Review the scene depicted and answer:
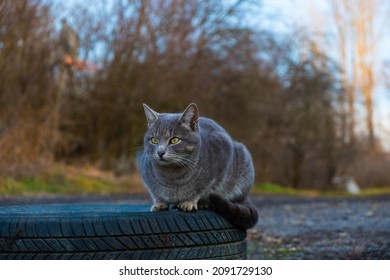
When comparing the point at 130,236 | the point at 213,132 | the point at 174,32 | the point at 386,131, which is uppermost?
the point at 174,32

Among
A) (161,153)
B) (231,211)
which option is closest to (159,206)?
(161,153)

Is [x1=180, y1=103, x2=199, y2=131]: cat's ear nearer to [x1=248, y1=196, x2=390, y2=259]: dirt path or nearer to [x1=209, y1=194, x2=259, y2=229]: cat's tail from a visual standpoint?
[x1=209, y1=194, x2=259, y2=229]: cat's tail

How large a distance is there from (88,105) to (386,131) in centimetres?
1719

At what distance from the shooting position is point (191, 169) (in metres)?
4.07

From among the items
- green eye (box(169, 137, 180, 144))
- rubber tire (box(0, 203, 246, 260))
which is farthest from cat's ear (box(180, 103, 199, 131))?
rubber tire (box(0, 203, 246, 260))

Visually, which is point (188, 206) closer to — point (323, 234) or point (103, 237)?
point (103, 237)

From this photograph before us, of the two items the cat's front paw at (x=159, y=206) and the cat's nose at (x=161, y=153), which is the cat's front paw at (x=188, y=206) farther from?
the cat's nose at (x=161, y=153)

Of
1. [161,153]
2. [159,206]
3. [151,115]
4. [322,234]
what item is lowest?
[322,234]

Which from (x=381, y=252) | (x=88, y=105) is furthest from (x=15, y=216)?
(x=88, y=105)

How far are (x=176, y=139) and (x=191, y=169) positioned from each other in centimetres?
23

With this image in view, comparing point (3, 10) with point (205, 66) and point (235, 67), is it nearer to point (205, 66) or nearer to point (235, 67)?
point (205, 66)

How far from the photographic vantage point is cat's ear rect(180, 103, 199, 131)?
4.01 m

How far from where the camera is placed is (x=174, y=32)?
17.6m

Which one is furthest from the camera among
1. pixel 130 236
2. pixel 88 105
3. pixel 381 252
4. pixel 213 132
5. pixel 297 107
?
pixel 297 107
